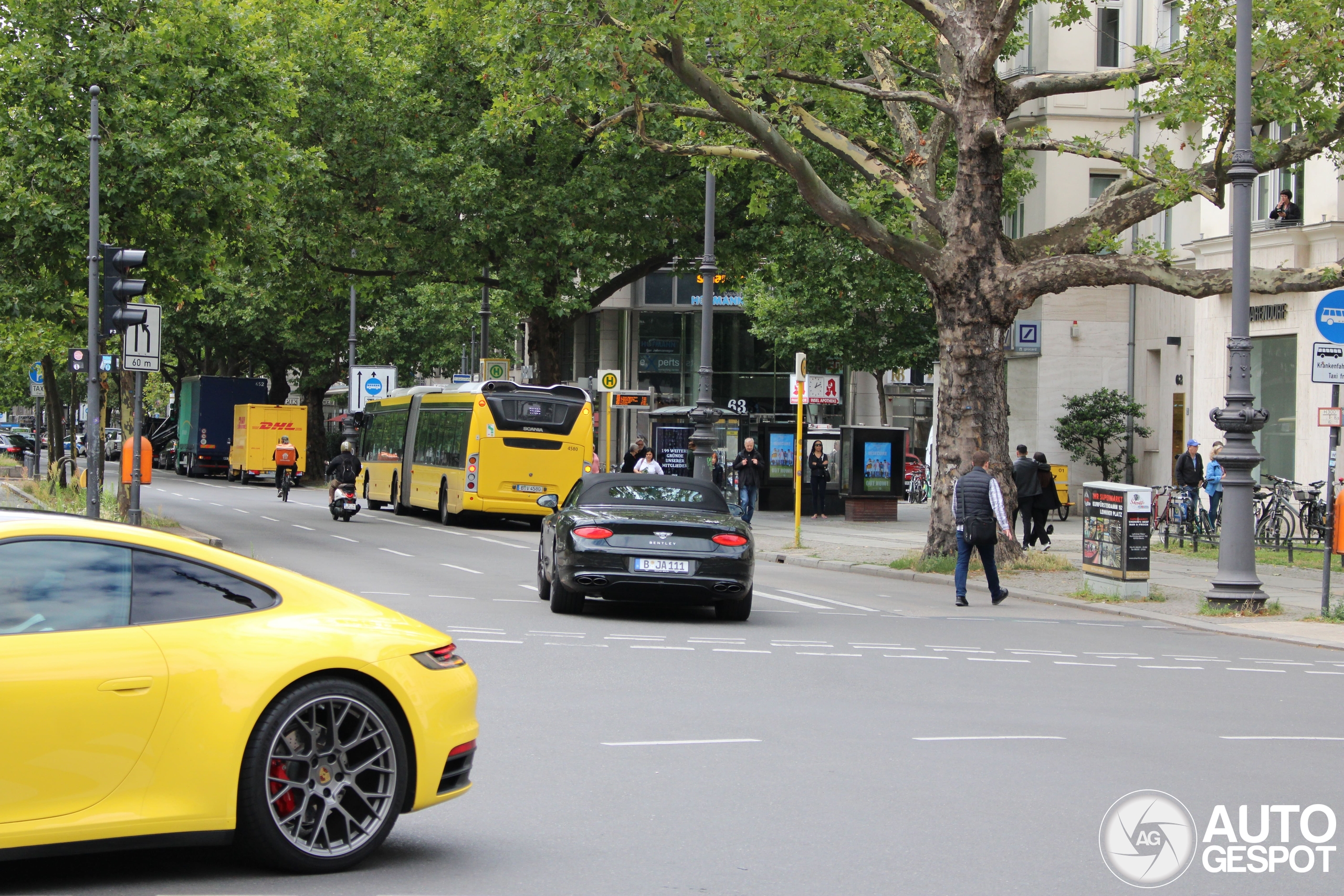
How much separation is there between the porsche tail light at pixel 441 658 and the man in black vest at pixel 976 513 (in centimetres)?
1218

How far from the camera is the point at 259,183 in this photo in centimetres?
2392

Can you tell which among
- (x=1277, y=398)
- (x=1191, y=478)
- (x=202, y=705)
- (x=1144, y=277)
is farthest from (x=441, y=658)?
(x=1277, y=398)

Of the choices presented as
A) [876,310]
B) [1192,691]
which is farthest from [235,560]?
[876,310]

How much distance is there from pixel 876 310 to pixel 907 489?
7.12 m

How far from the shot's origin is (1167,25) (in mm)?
35844

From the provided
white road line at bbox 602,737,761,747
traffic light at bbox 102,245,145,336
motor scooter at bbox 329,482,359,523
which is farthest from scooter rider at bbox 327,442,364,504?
white road line at bbox 602,737,761,747

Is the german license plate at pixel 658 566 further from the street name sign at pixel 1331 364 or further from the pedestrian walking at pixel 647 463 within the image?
the pedestrian walking at pixel 647 463

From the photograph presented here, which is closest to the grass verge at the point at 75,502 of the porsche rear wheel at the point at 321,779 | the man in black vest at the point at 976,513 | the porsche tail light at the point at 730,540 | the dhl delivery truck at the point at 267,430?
the porsche tail light at the point at 730,540

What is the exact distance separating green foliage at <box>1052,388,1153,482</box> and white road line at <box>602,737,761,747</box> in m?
31.4

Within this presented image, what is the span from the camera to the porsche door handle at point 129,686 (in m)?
5.04

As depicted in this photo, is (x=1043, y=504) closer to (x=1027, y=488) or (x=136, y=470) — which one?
(x=1027, y=488)

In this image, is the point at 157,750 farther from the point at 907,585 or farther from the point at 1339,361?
the point at 907,585

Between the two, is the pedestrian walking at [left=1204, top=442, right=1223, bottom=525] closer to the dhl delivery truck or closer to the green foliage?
the green foliage

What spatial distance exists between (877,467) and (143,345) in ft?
62.5
